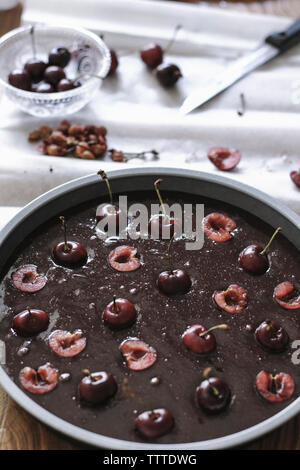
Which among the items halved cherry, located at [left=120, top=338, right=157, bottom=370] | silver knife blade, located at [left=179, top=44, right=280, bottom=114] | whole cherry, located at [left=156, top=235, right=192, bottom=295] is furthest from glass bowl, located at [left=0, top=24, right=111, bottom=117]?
halved cherry, located at [left=120, top=338, right=157, bottom=370]

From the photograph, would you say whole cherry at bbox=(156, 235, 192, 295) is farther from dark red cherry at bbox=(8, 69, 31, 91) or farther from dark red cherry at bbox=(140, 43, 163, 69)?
dark red cherry at bbox=(140, 43, 163, 69)

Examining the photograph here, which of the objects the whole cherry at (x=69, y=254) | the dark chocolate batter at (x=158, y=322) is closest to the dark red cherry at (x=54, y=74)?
the dark chocolate batter at (x=158, y=322)

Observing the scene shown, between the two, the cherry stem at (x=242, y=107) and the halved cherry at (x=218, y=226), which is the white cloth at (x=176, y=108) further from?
the halved cherry at (x=218, y=226)

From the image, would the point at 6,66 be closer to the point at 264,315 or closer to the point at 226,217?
the point at 226,217

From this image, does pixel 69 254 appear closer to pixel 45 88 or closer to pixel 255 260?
pixel 255 260
